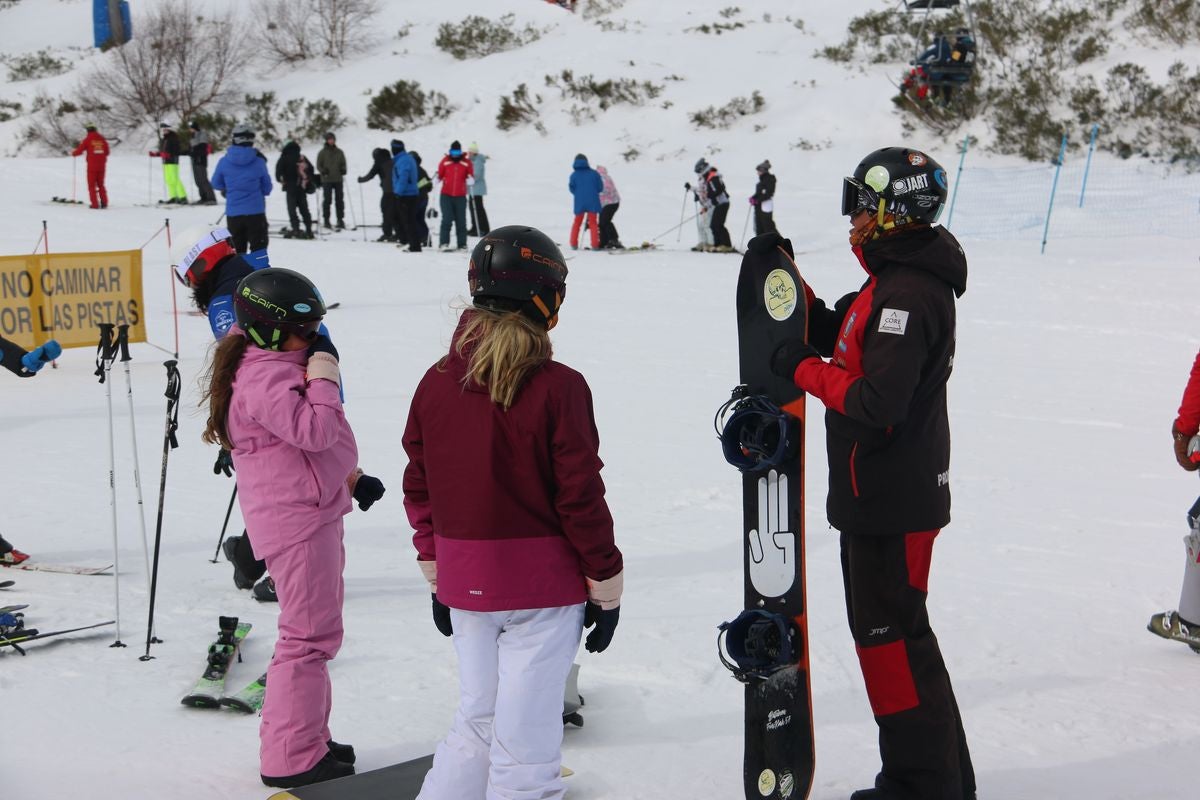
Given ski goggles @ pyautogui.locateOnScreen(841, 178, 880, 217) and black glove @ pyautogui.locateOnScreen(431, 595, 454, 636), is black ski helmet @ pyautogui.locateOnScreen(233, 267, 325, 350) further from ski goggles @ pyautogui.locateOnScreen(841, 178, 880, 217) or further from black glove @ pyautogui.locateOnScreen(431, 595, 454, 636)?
ski goggles @ pyautogui.locateOnScreen(841, 178, 880, 217)

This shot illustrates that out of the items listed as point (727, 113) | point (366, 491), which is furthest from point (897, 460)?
point (727, 113)

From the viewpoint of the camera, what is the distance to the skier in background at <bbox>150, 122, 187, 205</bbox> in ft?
66.2

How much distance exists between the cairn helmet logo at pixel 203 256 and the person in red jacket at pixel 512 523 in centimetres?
257

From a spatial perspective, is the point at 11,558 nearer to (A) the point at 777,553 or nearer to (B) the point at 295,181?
(A) the point at 777,553

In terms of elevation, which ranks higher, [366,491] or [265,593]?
[366,491]

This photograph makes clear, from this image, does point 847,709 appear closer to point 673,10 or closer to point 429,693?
point 429,693

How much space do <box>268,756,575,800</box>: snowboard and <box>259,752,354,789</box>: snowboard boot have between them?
0.04 meters

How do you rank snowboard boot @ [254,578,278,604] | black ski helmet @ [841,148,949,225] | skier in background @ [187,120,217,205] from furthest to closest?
skier in background @ [187,120,217,205]
snowboard boot @ [254,578,278,604]
black ski helmet @ [841,148,949,225]

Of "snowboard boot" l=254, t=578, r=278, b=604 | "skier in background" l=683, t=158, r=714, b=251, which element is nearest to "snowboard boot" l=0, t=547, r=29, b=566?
"snowboard boot" l=254, t=578, r=278, b=604

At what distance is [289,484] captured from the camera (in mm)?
3412

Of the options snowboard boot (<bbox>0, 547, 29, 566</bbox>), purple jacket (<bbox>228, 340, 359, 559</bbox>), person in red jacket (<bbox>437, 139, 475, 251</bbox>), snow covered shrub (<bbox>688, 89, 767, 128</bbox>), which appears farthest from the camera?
snow covered shrub (<bbox>688, 89, 767, 128</bbox>)

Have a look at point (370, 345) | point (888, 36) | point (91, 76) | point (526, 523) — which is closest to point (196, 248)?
point (526, 523)

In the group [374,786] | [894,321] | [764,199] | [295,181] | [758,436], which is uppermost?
[295,181]

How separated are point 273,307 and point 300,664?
109 cm
